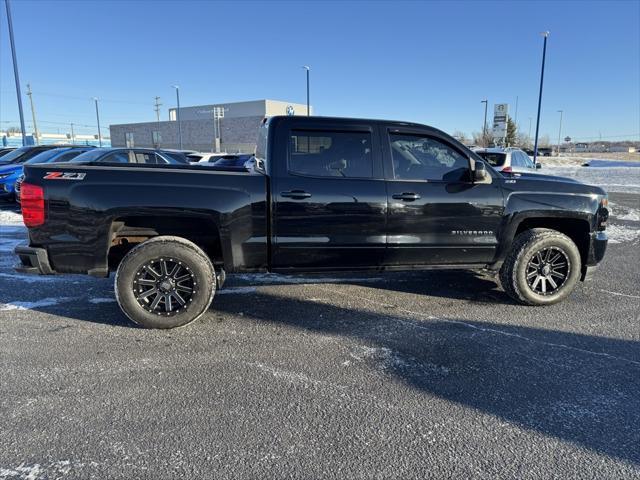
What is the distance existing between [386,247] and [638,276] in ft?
13.6

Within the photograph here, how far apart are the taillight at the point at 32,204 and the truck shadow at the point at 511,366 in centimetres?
188

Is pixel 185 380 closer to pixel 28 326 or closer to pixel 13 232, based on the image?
pixel 28 326

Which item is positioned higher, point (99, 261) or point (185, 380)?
point (99, 261)

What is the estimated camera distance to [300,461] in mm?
2494

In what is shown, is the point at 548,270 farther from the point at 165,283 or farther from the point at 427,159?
the point at 165,283

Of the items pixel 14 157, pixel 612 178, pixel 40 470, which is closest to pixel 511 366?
pixel 40 470

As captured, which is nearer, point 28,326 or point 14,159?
point 28,326

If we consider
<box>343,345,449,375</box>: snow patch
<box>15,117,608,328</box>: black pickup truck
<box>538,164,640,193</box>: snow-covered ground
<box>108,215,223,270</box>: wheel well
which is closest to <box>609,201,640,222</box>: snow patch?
<box>538,164,640,193</box>: snow-covered ground

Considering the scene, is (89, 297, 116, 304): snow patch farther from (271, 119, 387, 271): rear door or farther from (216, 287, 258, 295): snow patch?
(271, 119, 387, 271): rear door

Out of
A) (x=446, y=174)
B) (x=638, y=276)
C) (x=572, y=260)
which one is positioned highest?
(x=446, y=174)

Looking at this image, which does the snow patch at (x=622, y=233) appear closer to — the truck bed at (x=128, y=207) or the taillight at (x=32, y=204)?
the truck bed at (x=128, y=207)

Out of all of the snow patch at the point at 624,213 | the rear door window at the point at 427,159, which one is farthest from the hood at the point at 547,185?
the snow patch at the point at 624,213

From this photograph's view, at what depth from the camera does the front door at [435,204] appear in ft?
15.2

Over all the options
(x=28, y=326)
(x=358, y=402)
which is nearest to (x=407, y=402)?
(x=358, y=402)
